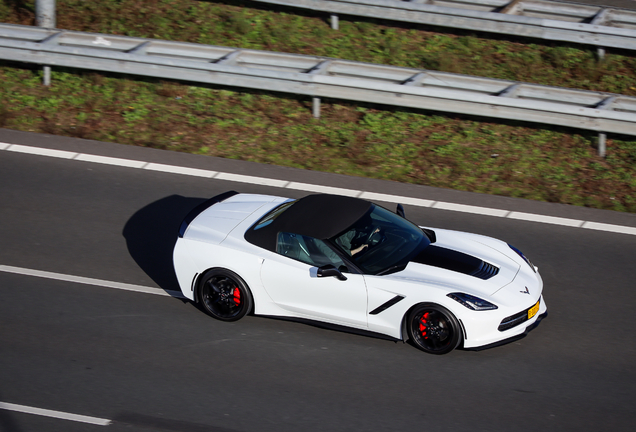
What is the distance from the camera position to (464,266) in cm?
730

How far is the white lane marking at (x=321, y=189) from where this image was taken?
9.98 metres

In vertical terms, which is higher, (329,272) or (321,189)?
(321,189)

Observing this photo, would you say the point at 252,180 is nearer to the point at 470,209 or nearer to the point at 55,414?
the point at 470,209

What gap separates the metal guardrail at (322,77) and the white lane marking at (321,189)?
2146mm

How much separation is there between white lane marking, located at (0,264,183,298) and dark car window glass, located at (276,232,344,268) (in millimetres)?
1627

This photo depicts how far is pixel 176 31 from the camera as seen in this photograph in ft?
48.9

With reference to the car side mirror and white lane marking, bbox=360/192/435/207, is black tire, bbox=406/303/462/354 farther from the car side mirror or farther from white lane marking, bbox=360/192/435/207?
white lane marking, bbox=360/192/435/207

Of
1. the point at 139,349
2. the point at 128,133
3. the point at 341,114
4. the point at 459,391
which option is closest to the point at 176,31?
the point at 128,133

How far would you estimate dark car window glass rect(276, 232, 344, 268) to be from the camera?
7203 millimetres

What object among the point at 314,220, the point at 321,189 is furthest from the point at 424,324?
the point at 321,189

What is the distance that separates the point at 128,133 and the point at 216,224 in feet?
16.4

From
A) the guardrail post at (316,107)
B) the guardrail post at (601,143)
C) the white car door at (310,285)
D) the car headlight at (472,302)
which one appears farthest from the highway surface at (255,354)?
the guardrail post at (316,107)

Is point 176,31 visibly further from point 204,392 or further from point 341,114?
point 204,392

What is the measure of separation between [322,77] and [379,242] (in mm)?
5428
